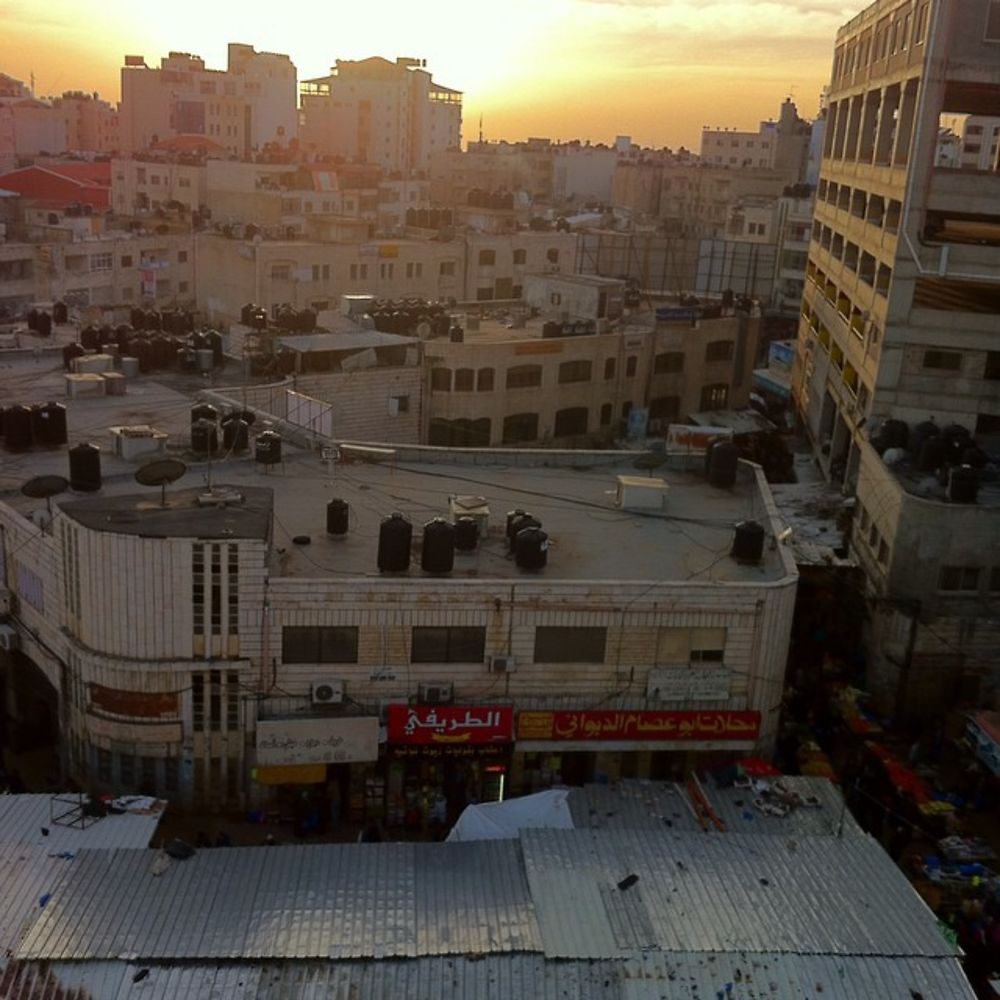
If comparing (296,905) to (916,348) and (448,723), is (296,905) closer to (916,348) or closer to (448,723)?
(448,723)

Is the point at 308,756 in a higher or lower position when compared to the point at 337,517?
lower

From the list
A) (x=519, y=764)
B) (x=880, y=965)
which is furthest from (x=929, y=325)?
(x=880, y=965)

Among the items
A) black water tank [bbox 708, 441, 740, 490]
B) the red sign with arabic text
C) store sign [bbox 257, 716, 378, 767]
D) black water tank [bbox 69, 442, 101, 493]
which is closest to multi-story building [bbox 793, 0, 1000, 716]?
black water tank [bbox 708, 441, 740, 490]

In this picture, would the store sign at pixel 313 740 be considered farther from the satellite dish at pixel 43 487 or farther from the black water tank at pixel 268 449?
the black water tank at pixel 268 449

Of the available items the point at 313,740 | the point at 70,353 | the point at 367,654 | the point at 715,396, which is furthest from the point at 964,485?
the point at 70,353

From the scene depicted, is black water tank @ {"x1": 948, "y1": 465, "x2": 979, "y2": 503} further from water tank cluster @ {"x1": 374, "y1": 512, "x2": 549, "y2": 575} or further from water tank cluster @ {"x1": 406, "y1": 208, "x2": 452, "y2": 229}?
water tank cluster @ {"x1": 406, "y1": 208, "x2": 452, "y2": 229}

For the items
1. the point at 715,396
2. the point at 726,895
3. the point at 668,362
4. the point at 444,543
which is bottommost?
the point at 726,895
